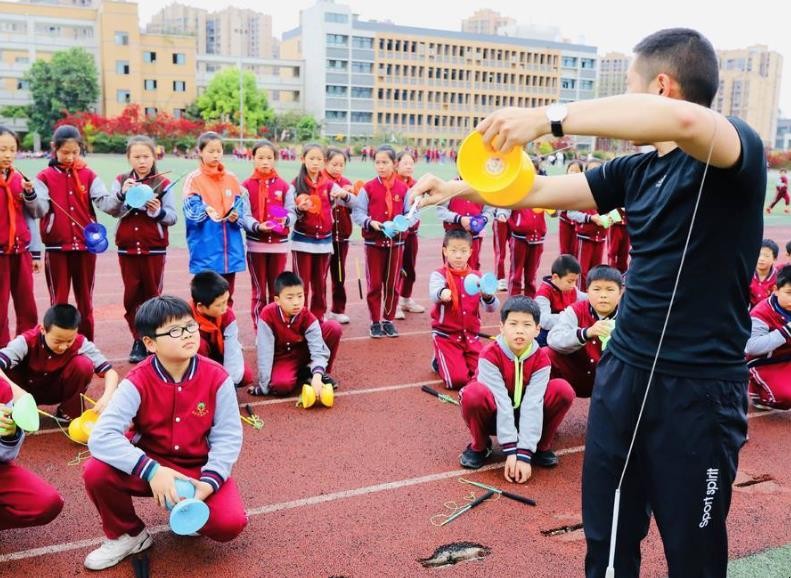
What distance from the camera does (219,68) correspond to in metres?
69.7

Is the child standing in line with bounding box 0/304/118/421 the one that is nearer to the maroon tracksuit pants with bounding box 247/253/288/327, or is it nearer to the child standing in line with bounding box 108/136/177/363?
the child standing in line with bounding box 108/136/177/363

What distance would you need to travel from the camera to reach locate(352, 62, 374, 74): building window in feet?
246

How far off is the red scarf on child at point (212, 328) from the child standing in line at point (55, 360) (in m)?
0.71

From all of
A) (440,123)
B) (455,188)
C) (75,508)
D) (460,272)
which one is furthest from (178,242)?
(440,123)

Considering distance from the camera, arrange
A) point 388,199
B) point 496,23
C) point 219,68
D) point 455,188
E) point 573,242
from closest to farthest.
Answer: point 455,188, point 388,199, point 573,242, point 219,68, point 496,23

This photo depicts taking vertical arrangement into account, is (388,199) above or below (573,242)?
above

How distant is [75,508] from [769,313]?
4.94 m

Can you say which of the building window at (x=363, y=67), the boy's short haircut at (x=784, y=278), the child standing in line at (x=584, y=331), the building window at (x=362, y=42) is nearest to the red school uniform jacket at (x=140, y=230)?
the child standing in line at (x=584, y=331)

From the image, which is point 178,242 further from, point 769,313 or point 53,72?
point 53,72

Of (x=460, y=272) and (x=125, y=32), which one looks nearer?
(x=460, y=272)

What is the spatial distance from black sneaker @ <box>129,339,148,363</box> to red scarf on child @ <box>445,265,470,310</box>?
8.89 ft

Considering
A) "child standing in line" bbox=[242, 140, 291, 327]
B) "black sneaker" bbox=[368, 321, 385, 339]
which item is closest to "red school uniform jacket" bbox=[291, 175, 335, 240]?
"child standing in line" bbox=[242, 140, 291, 327]

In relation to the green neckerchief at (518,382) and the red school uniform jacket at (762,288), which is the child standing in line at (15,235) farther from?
the red school uniform jacket at (762,288)

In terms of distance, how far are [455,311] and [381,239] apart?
176 cm
